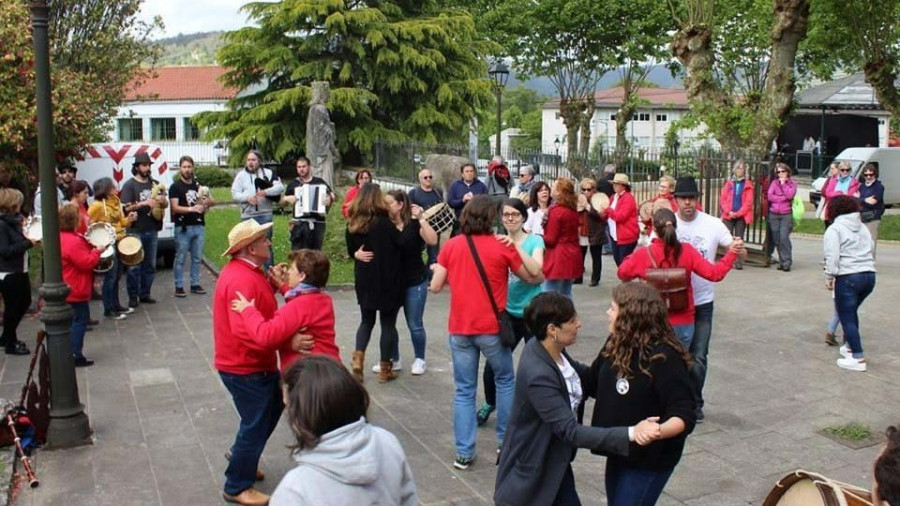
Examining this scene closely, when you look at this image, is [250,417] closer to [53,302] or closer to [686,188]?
[53,302]

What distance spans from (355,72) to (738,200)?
2076cm

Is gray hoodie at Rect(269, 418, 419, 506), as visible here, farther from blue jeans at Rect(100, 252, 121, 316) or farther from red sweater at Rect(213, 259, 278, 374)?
blue jeans at Rect(100, 252, 121, 316)

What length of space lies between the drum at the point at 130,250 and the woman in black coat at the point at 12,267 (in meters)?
1.48

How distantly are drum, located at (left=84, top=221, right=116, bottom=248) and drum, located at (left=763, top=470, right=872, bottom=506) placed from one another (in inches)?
318

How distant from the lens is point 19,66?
11820 mm

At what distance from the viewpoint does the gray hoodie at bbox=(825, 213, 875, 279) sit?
8.38 m

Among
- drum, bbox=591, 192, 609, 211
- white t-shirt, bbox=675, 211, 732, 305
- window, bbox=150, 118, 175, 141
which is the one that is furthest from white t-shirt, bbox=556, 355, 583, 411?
window, bbox=150, 118, 175, 141

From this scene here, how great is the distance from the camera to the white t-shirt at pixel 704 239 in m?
6.85

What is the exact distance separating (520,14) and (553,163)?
1607 cm

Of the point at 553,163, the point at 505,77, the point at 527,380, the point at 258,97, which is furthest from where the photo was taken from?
the point at 258,97

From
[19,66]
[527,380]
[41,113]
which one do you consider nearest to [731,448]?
[527,380]

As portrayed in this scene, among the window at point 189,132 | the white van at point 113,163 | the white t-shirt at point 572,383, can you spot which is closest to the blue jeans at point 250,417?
the white t-shirt at point 572,383

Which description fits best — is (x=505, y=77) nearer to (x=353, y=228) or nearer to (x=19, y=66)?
(x=19, y=66)

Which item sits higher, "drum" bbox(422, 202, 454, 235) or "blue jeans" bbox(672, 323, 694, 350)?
"drum" bbox(422, 202, 454, 235)
